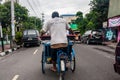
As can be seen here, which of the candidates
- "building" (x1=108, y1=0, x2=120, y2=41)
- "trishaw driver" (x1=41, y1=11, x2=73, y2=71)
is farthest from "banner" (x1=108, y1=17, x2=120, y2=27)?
"trishaw driver" (x1=41, y1=11, x2=73, y2=71)

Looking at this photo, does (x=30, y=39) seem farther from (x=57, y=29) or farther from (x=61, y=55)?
(x=61, y=55)

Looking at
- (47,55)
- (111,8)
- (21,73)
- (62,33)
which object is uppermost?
(111,8)

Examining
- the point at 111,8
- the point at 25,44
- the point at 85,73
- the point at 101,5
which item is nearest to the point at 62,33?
the point at 85,73

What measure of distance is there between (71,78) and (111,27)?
28.1 m

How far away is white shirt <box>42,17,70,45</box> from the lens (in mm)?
9447

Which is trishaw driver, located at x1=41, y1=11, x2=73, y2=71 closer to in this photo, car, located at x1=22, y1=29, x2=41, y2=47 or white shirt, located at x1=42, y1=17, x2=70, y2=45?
white shirt, located at x1=42, y1=17, x2=70, y2=45

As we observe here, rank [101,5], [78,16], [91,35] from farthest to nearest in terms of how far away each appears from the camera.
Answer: [78,16] < [101,5] < [91,35]

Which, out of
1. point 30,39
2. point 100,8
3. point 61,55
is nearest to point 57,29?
point 61,55

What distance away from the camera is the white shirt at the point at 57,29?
9.45m

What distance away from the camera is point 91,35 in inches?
1293

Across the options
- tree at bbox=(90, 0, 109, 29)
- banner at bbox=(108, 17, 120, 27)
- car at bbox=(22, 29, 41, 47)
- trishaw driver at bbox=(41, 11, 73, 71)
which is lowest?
car at bbox=(22, 29, 41, 47)

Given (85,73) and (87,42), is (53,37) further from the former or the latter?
(87,42)

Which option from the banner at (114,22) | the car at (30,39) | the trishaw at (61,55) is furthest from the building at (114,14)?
the trishaw at (61,55)

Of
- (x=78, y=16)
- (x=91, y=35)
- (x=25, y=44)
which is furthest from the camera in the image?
(x=78, y=16)
